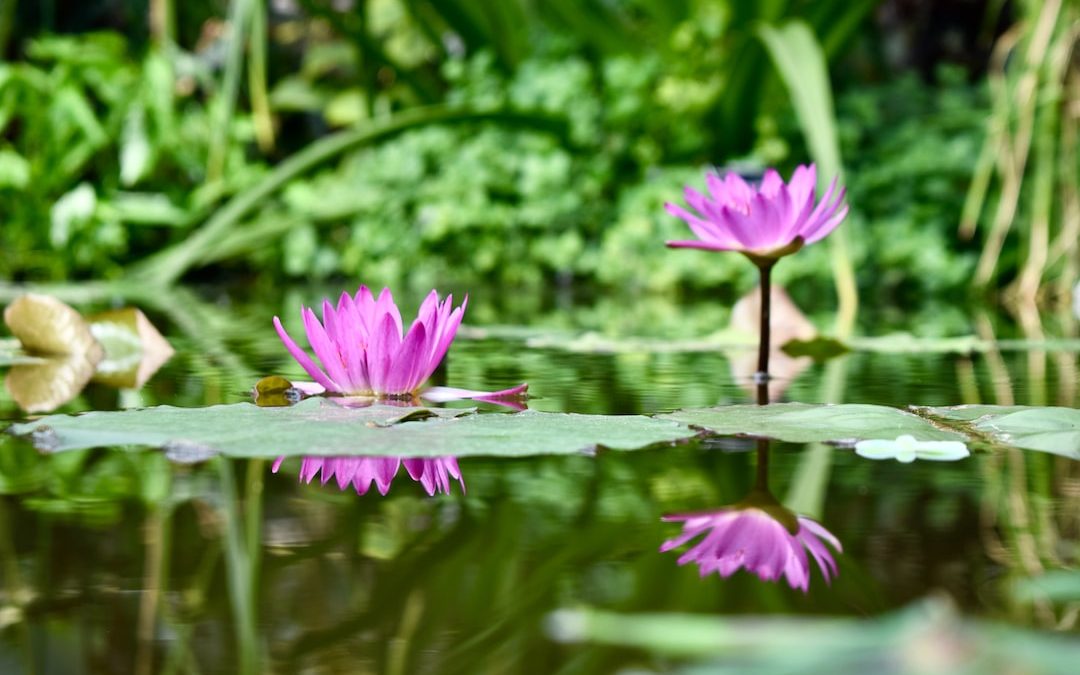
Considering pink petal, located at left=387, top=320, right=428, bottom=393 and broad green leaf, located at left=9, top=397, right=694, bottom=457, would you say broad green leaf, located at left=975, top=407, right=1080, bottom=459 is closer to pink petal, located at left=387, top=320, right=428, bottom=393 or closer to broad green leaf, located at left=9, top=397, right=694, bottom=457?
broad green leaf, located at left=9, top=397, right=694, bottom=457

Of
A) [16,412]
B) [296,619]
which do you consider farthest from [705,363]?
[296,619]

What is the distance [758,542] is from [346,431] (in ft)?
1.07

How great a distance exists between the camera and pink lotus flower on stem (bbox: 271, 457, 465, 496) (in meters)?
0.74

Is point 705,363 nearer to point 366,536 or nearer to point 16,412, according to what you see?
point 16,412

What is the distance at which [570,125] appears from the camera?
142 inches

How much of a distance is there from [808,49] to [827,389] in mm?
1539

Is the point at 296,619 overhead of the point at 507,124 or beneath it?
beneath

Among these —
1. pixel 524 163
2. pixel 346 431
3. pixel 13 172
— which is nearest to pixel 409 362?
pixel 346 431

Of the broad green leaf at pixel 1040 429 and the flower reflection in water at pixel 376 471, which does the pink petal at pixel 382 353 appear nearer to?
the flower reflection in water at pixel 376 471

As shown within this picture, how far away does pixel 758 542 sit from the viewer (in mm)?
579

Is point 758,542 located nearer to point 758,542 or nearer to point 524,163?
point 758,542

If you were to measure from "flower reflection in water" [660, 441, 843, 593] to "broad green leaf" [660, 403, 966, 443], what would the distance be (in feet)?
0.62

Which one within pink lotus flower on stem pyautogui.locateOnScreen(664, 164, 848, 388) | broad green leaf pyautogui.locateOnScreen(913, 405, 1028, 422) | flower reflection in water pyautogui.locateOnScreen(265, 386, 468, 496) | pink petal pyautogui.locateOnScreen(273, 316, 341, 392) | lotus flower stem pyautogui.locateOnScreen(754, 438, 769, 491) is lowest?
flower reflection in water pyautogui.locateOnScreen(265, 386, 468, 496)

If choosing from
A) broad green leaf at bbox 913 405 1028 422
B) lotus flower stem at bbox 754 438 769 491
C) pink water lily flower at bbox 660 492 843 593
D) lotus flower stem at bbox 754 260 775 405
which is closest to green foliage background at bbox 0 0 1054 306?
lotus flower stem at bbox 754 260 775 405
